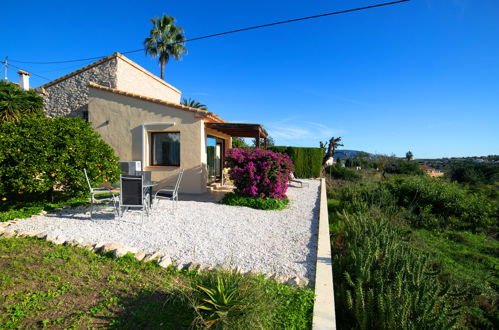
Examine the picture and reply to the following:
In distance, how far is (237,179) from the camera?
7758mm

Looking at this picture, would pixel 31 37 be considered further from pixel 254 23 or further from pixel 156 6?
pixel 254 23

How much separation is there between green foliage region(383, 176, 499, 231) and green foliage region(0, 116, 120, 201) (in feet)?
32.2

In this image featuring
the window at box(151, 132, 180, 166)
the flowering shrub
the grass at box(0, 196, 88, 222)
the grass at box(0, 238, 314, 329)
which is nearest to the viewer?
the grass at box(0, 238, 314, 329)

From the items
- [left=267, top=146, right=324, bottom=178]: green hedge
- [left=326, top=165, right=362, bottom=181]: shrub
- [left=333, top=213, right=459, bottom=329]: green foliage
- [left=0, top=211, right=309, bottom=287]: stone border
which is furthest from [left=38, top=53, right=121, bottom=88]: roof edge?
[left=326, top=165, right=362, bottom=181]: shrub

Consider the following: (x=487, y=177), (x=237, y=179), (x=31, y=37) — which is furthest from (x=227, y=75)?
(x=487, y=177)

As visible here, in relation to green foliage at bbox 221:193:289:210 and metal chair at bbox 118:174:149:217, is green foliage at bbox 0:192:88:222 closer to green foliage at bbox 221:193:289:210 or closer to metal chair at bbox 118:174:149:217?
metal chair at bbox 118:174:149:217

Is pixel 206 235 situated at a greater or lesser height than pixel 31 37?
lesser

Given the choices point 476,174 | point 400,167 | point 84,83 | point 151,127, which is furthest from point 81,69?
point 476,174

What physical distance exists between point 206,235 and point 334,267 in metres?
2.45

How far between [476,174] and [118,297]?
67.2ft

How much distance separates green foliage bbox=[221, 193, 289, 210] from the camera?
731 cm

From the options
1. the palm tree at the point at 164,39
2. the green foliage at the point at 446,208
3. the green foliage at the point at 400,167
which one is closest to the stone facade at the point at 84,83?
the palm tree at the point at 164,39

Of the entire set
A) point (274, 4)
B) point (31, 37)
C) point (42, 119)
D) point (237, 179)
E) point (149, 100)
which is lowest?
point (237, 179)

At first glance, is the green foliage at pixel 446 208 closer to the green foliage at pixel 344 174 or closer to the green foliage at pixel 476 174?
the green foliage at pixel 344 174
